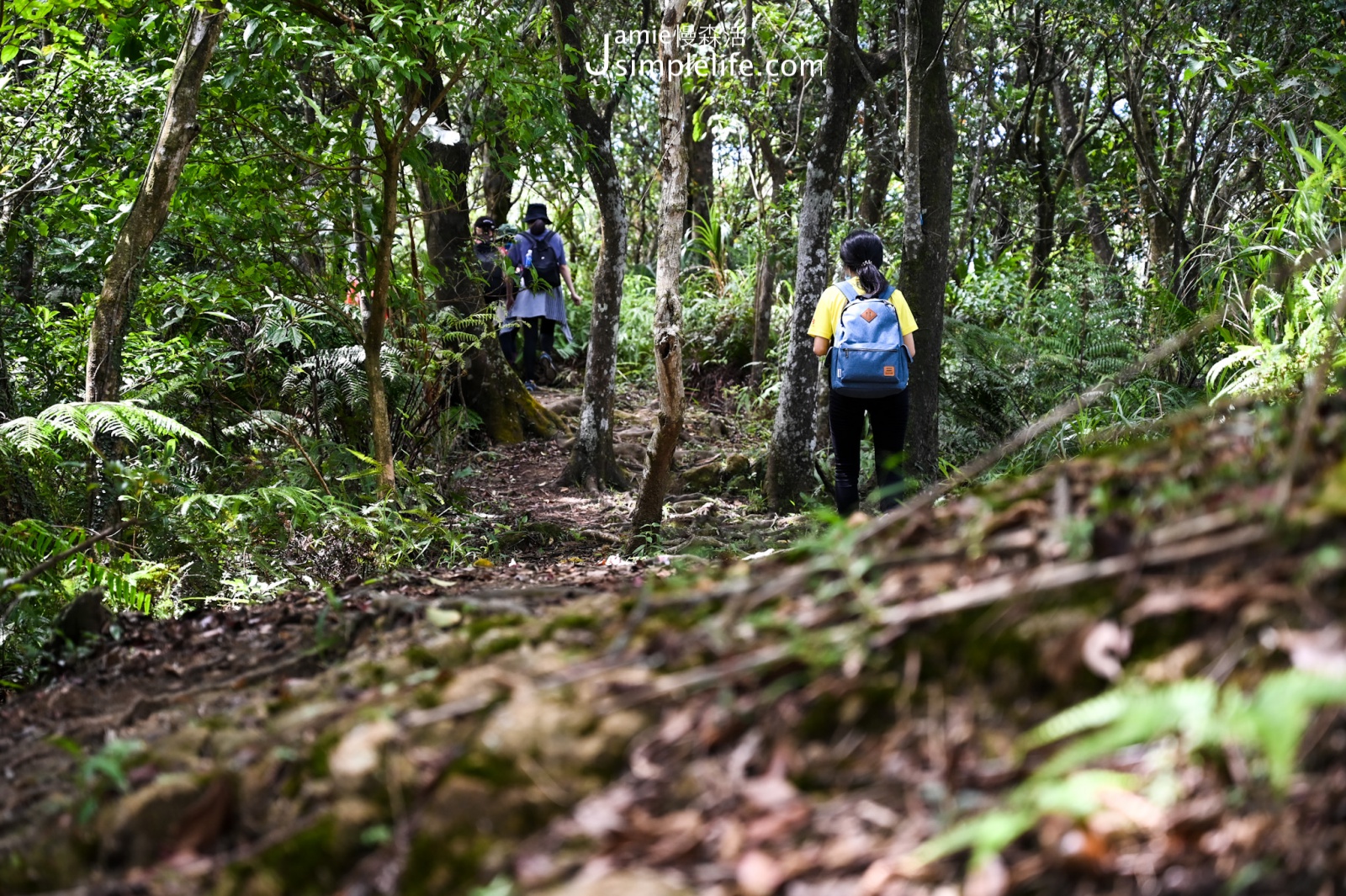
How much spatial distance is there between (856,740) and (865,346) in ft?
14.3

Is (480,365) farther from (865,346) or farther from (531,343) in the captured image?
(865,346)

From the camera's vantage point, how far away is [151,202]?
5.34m

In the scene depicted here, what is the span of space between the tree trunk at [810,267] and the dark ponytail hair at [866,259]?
68.2 inches

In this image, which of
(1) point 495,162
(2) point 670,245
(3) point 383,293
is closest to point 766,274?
(1) point 495,162

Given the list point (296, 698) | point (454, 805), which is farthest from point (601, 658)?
point (296, 698)

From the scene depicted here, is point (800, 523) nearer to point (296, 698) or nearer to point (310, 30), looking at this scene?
point (310, 30)

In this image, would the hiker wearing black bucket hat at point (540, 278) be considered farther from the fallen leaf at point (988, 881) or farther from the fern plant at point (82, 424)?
the fallen leaf at point (988, 881)

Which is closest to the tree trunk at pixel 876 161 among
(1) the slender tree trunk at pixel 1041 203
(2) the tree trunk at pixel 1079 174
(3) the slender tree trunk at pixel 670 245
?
(1) the slender tree trunk at pixel 1041 203

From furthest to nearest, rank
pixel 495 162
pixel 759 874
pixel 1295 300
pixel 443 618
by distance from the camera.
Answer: pixel 495 162
pixel 1295 300
pixel 443 618
pixel 759 874

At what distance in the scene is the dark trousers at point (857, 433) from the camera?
6.30 meters

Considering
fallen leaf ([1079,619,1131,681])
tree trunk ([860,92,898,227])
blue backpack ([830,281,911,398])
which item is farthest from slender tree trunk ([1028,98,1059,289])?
fallen leaf ([1079,619,1131,681])

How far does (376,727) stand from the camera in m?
2.08

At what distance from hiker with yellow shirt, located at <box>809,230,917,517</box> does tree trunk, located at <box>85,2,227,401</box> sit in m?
3.54

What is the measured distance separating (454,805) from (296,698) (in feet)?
2.94
